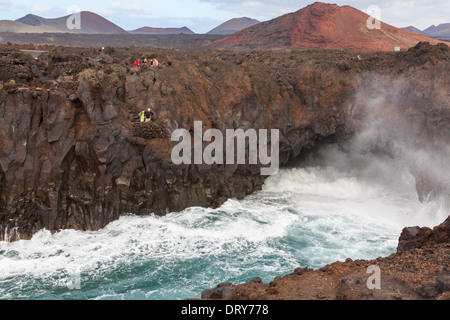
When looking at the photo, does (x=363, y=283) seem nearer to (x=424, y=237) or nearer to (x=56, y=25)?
(x=424, y=237)

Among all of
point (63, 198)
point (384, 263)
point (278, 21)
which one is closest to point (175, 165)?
point (63, 198)

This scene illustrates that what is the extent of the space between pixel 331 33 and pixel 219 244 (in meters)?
40.7

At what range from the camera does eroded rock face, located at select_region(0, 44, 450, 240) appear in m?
21.4

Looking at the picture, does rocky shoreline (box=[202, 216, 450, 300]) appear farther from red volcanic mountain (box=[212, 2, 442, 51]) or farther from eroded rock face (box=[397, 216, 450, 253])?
red volcanic mountain (box=[212, 2, 442, 51])

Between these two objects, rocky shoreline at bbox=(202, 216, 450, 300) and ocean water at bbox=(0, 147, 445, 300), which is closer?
rocky shoreline at bbox=(202, 216, 450, 300)

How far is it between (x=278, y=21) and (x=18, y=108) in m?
49.7

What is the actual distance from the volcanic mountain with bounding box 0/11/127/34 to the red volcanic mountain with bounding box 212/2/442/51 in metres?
41.0

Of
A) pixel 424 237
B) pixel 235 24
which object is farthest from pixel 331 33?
pixel 235 24

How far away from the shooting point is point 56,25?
8975cm

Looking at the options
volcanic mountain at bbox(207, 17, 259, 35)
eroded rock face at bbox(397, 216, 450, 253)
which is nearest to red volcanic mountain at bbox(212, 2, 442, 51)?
volcanic mountain at bbox(207, 17, 259, 35)

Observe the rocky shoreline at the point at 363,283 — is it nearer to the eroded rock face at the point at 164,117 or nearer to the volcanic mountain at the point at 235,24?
the eroded rock face at the point at 164,117

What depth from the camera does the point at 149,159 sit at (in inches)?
914

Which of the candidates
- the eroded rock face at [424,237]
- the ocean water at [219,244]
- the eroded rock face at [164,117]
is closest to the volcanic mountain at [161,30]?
the eroded rock face at [164,117]

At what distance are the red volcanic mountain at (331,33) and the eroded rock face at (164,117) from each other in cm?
2308
